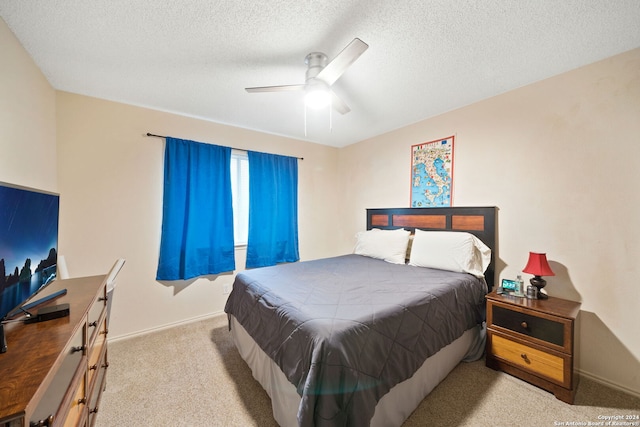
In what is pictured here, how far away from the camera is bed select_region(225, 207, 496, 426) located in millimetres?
1150

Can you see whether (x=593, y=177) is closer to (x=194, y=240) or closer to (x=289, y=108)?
(x=289, y=108)

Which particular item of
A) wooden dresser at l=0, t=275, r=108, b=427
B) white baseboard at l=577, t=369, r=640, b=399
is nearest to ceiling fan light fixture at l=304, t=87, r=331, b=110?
wooden dresser at l=0, t=275, r=108, b=427

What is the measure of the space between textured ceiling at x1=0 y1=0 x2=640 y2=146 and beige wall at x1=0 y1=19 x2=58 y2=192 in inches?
4.3

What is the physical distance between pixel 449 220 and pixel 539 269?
95cm

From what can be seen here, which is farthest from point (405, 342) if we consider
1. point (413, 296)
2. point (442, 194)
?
point (442, 194)

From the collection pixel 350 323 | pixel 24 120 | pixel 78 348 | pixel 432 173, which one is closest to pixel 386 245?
pixel 432 173

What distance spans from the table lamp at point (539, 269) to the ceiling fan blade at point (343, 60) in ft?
6.76

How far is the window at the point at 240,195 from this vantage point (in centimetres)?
332

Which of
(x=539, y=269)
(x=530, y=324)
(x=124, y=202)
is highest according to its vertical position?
(x=124, y=202)

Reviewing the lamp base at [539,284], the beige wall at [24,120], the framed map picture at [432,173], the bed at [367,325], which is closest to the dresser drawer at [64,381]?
the bed at [367,325]

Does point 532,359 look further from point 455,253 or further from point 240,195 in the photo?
point 240,195

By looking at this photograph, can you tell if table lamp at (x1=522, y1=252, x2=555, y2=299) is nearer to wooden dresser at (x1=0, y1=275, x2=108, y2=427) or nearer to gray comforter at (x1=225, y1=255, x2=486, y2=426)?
gray comforter at (x1=225, y1=255, x2=486, y2=426)

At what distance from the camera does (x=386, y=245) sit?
9.73 feet

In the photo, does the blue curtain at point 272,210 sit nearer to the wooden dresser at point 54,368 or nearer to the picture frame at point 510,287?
the wooden dresser at point 54,368
